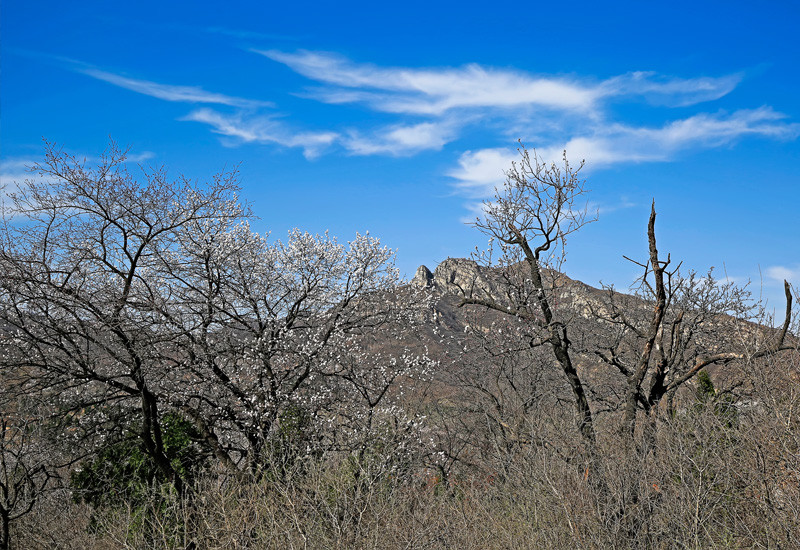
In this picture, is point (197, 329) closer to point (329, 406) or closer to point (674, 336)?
point (329, 406)

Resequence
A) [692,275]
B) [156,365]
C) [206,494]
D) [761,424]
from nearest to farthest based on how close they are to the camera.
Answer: [761,424] < [206,494] < [156,365] < [692,275]

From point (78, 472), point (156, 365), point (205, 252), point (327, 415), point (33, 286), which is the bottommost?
point (78, 472)

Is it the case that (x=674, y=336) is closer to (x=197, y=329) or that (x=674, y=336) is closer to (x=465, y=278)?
(x=465, y=278)

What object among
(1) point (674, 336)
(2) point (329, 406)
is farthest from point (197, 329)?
(1) point (674, 336)

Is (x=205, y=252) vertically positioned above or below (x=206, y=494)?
above

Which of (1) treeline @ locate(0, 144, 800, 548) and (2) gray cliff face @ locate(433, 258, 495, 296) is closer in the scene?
(1) treeline @ locate(0, 144, 800, 548)

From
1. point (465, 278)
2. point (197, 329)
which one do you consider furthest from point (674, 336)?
point (197, 329)

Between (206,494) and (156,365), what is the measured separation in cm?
262

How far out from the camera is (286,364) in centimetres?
1409

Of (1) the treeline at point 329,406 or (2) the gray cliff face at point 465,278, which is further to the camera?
(2) the gray cliff face at point 465,278

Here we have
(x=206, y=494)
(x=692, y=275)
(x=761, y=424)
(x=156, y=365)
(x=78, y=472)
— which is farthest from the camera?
(x=692, y=275)

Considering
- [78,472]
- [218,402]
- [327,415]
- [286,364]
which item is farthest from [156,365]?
[78,472]

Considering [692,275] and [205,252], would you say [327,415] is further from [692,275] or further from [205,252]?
[692,275]

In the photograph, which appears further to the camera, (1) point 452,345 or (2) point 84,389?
(1) point 452,345
